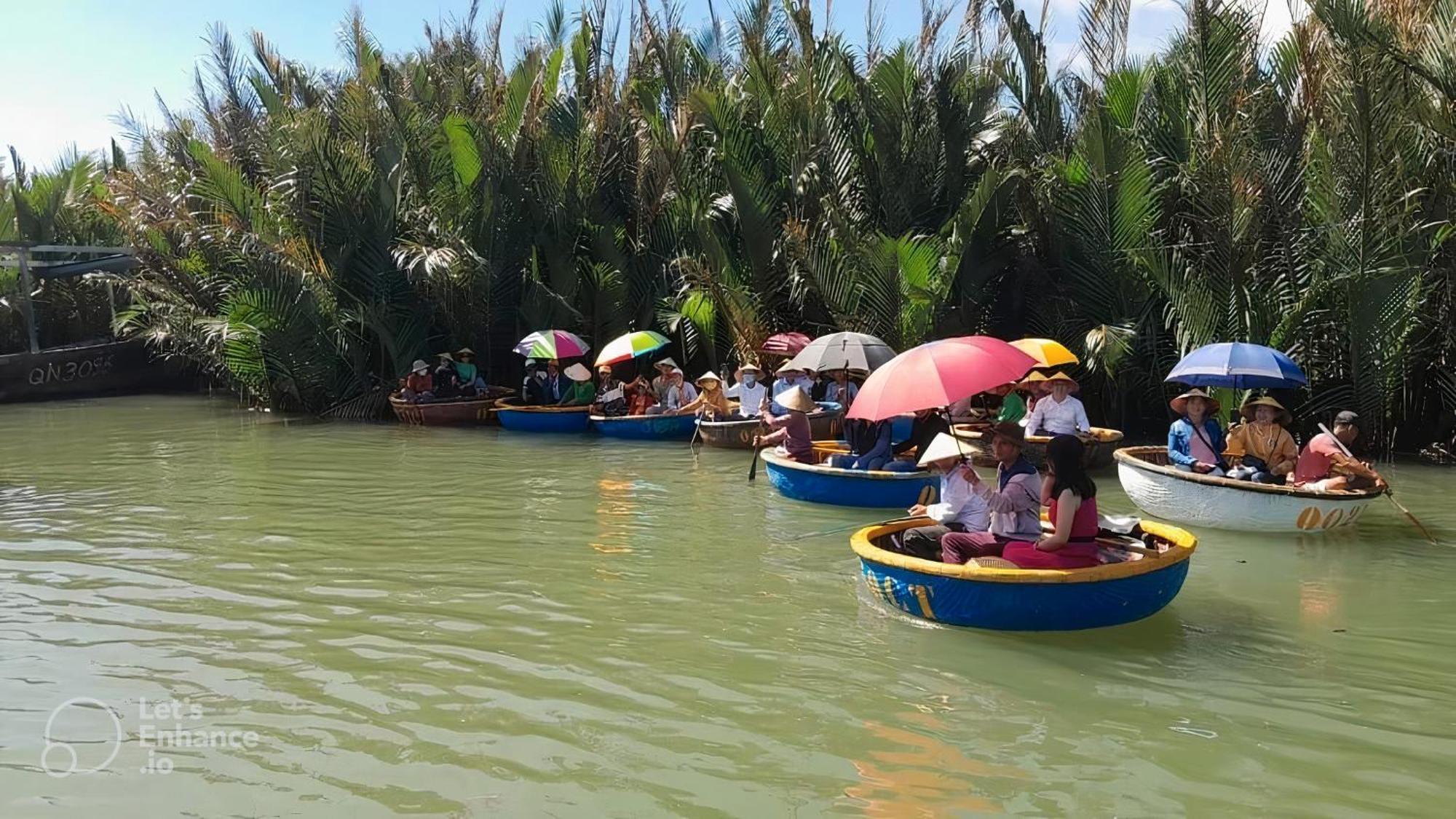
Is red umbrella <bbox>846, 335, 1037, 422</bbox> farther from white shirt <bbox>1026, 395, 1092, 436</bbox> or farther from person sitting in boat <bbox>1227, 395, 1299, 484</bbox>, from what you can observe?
white shirt <bbox>1026, 395, 1092, 436</bbox>

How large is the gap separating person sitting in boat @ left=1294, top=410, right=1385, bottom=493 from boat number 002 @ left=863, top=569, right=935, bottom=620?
4.43 metres

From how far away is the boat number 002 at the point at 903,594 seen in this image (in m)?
7.20

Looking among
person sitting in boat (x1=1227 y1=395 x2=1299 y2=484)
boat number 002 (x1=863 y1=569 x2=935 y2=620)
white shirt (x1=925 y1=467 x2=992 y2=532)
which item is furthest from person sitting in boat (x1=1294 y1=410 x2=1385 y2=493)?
boat number 002 (x1=863 y1=569 x2=935 y2=620)

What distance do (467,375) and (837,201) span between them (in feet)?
24.1

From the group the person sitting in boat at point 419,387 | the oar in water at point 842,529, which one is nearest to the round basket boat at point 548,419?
the person sitting in boat at point 419,387

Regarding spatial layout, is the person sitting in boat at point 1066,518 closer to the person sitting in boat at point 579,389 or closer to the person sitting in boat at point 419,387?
the person sitting in boat at point 579,389

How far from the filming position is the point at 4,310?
28672 mm

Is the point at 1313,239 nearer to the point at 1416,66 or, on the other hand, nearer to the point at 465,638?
the point at 1416,66

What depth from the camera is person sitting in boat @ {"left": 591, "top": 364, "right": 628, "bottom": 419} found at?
18406 mm

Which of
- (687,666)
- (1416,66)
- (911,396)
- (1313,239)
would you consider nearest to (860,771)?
(687,666)

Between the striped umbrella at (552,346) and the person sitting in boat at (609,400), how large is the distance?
68cm

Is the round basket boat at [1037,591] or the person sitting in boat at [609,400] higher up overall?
the person sitting in boat at [609,400]

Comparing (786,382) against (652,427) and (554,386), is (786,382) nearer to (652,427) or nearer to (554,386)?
(652,427)

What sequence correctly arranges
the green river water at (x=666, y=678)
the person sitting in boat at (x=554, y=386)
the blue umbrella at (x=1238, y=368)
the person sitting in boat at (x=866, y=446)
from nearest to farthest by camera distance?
the green river water at (x=666, y=678) → the blue umbrella at (x=1238, y=368) → the person sitting in boat at (x=866, y=446) → the person sitting in boat at (x=554, y=386)
